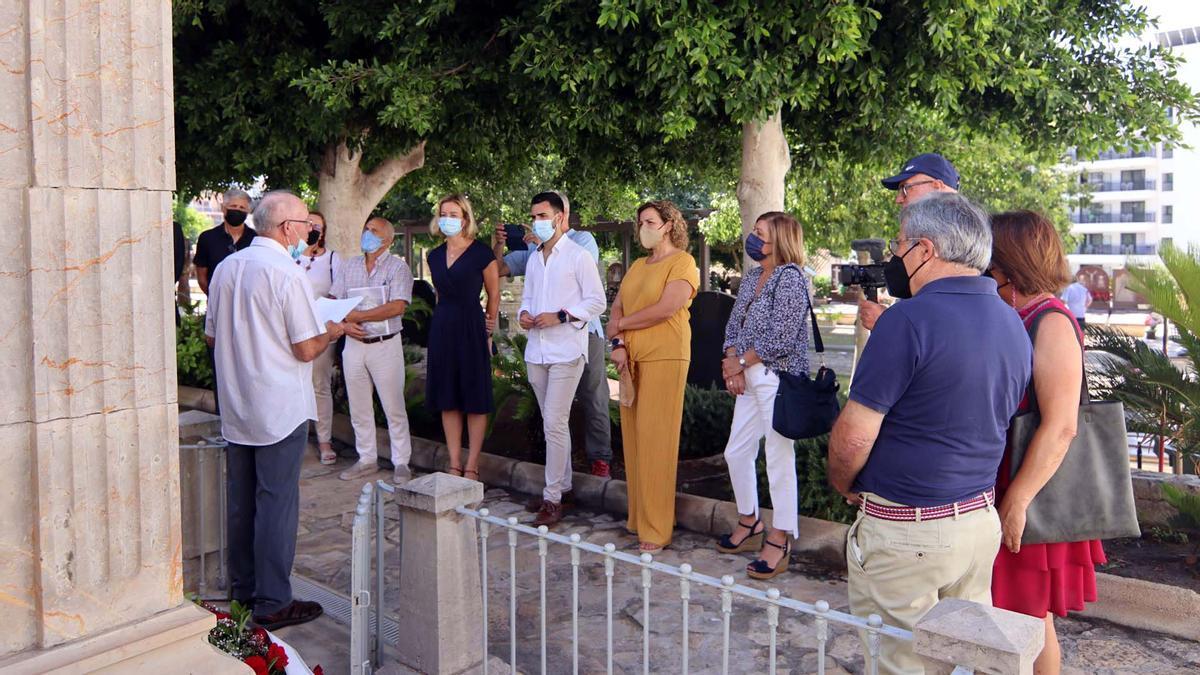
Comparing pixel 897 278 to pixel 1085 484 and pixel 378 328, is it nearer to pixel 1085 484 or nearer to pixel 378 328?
pixel 1085 484

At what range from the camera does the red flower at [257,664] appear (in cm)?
322

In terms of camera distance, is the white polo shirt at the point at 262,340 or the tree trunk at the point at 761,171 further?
the tree trunk at the point at 761,171

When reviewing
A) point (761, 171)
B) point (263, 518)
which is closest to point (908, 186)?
point (263, 518)

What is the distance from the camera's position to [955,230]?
2855 millimetres

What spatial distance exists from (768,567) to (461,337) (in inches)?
109

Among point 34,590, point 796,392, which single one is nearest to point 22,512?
point 34,590

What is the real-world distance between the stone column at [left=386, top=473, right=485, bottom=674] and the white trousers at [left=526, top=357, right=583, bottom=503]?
2500 mm

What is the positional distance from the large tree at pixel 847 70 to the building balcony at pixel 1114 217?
7565 cm

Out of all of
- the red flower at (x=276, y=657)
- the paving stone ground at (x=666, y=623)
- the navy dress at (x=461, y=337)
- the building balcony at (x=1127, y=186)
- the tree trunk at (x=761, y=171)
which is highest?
the building balcony at (x=1127, y=186)

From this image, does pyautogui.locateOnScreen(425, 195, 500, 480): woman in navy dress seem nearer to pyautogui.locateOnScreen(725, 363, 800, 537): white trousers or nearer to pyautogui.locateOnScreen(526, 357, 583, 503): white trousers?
pyautogui.locateOnScreen(526, 357, 583, 503): white trousers

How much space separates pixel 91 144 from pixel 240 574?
288 cm

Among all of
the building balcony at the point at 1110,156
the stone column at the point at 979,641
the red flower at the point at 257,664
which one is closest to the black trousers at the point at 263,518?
the red flower at the point at 257,664

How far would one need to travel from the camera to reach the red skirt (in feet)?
10.7

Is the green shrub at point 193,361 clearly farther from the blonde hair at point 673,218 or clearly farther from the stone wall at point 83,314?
the stone wall at point 83,314
